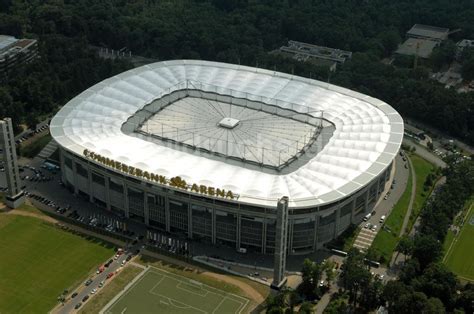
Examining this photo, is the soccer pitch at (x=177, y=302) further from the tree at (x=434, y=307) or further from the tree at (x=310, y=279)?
the tree at (x=434, y=307)

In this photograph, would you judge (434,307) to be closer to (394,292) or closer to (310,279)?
(394,292)

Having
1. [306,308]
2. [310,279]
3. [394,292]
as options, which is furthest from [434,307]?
[310,279]

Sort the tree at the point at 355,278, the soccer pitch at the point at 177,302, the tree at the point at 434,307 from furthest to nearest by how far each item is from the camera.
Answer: the soccer pitch at the point at 177,302 → the tree at the point at 355,278 → the tree at the point at 434,307

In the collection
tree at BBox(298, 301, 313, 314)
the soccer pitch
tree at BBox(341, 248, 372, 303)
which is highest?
tree at BBox(341, 248, 372, 303)

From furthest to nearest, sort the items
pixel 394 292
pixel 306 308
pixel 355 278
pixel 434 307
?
1. pixel 355 278
2. pixel 394 292
3. pixel 306 308
4. pixel 434 307

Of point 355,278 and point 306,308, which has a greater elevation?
point 355,278

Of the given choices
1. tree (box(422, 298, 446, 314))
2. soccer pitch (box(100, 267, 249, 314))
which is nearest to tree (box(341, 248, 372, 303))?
tree (box(422, 298, 446, 314))

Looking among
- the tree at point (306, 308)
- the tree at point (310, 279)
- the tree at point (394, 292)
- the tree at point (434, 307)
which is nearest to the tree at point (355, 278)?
the tree at point (394, 292)

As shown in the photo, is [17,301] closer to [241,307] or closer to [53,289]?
[53,289]

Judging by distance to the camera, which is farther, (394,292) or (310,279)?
(310,279)

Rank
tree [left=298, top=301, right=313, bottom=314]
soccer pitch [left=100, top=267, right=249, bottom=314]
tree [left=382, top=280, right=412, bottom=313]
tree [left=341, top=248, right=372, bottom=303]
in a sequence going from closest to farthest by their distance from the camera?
tree [left=382, top=280, right=412, bottom=313] → tree [left=298, top=301, right=313, bottom=314] → tree [left=341, top=248, right=372, bottom=303] → soccer pitch [left=100, top=267, right=249, bottom=314]

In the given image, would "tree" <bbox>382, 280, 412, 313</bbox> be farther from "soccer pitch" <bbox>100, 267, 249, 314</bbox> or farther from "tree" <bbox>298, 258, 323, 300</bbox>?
"soccer pitch" <bbox>100, 267, 249, 314</bbox>

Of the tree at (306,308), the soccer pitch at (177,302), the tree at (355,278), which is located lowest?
the soccer pitch at (177,302)
